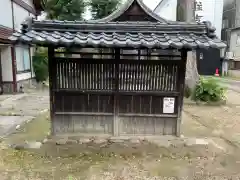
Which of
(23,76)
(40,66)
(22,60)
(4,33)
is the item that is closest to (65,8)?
(40,66)

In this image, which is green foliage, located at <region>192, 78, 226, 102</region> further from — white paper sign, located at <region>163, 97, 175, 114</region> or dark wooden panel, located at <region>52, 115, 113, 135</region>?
dark wooden panel, located at <region>52, 115, 113, 135</region>

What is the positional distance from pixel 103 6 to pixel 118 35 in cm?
1982

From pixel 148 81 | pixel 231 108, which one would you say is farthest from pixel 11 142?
pixel 231 108

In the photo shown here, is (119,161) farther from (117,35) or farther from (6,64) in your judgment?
(6,64)

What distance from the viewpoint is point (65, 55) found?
5.33 m

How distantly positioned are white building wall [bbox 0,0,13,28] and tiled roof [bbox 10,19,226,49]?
699cm

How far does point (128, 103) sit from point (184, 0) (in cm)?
784

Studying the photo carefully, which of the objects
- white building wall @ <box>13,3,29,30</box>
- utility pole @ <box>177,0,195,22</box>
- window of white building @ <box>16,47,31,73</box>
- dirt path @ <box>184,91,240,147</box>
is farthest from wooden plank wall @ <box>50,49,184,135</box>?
white building wall @ <box>13,3,29,30</box>

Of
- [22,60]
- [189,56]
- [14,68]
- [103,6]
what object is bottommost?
[14,68]

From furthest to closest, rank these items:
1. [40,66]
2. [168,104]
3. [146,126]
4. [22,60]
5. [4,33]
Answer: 1. [40,66]
2. [22,60]
3. [4,33]
4. [146,126]
5. [168,104]

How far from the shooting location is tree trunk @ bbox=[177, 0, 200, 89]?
10719 millimetres

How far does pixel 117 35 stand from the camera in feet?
15.4

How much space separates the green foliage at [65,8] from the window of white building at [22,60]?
902 centimetres

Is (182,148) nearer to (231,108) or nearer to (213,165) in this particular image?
(213,165)
